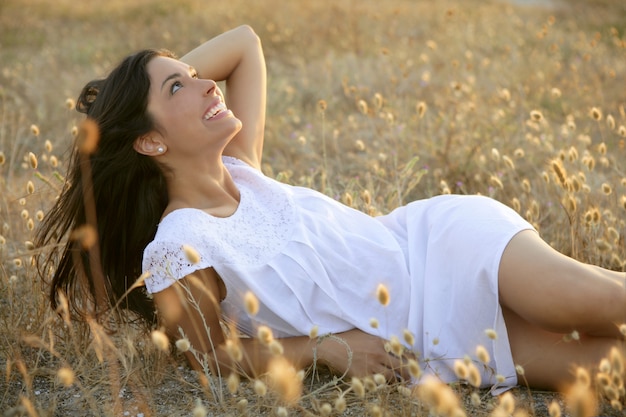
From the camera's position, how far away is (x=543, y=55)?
638cm

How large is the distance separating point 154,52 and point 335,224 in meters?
0.89

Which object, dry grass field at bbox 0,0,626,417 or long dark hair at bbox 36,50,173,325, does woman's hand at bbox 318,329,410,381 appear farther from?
long dark hair at bbox 36,50,173,325

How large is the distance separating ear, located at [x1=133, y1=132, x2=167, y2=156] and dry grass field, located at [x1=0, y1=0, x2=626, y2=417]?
1.39 ft

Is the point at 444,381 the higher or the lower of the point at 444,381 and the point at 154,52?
the lower

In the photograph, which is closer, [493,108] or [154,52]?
[154,52]

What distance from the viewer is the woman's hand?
7.61 feet

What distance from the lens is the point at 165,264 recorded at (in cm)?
229

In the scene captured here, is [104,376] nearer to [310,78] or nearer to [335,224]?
[335,224]

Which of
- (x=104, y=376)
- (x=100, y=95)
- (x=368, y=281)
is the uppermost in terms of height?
(x=100, y=95)

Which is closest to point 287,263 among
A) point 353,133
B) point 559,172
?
point 559,172

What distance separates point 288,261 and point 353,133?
2838 millimetres

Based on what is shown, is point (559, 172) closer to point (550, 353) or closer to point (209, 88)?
point (550, 353)

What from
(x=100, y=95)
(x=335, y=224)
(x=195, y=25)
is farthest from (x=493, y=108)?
(x=195, y=25)

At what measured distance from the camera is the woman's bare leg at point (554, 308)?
6.85ft
